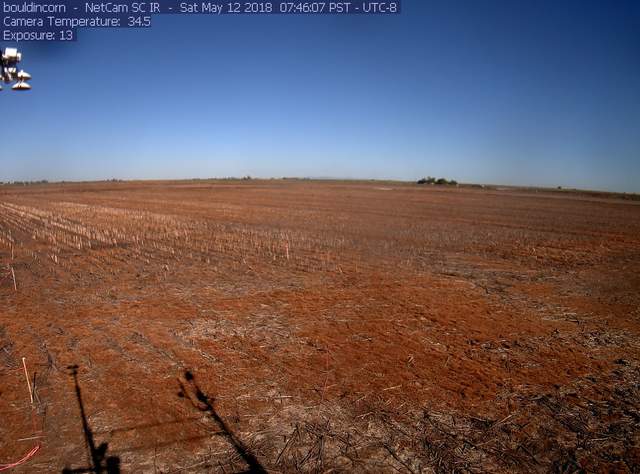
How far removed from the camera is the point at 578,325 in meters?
8.23

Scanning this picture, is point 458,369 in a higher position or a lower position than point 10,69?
lower

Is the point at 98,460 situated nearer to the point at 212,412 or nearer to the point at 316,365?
the point at 212,412

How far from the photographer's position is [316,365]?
6180 millimetres

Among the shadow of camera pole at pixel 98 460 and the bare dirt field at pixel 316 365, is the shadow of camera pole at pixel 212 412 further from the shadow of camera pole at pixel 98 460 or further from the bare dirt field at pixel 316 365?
the shadow of camera pole at pixel 98 460

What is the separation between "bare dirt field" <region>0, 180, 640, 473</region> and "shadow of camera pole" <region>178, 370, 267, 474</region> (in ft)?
0.07

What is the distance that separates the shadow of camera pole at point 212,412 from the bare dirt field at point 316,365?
0.07 feet

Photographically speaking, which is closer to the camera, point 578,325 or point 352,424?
point 352,424

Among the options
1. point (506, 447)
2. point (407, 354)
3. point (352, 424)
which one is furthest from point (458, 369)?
point (352, 424)

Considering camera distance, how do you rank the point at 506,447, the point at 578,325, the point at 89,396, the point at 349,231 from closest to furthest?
the point at 506,447 < the point at 89,396 < the point at 578,325 < the point at 349,231

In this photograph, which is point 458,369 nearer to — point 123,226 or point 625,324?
point 625,324

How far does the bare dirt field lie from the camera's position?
4.25 m

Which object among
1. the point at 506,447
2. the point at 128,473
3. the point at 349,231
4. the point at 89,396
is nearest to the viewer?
the point at 128,473

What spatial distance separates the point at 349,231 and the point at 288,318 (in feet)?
44.2

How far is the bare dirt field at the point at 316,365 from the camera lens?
167 inches
